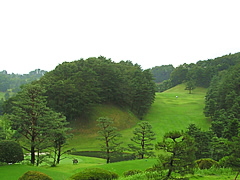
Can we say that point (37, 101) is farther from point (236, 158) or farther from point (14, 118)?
point (236, 158)

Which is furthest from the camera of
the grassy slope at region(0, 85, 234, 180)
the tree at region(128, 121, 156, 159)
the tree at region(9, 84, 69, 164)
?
the tree at region(128, 121, 156, 159)

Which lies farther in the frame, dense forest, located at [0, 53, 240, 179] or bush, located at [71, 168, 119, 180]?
dense forest, located at [0, 53, 240, 179]

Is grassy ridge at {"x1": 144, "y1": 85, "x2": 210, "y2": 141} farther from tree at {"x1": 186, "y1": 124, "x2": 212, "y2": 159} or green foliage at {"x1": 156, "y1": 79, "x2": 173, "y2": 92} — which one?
green foliage at {"x1": 156, "y1": 79, "x2": 173, "y2": 92}

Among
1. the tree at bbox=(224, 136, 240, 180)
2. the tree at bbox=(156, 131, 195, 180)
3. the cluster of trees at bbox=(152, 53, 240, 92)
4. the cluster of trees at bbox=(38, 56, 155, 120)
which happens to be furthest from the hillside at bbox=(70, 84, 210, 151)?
the tree at bbox=(156, 131, 195, 180)

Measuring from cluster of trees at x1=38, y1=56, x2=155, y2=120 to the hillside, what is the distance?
9.93ft

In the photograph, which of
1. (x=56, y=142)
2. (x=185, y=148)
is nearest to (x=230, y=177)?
(x=185, y=148)

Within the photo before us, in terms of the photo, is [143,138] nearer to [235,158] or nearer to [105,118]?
[105,118]

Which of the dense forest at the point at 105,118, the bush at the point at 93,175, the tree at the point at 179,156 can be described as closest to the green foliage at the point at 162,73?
the dense forest at the point at 105,118

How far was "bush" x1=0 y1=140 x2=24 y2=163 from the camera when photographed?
16227 mm

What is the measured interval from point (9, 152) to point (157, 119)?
40487 mm

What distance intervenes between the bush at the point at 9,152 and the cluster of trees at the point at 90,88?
67.6 ft

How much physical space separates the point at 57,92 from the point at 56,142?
17351 millimetres

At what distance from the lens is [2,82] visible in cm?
15612

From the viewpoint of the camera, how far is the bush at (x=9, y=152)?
16.2 metres
